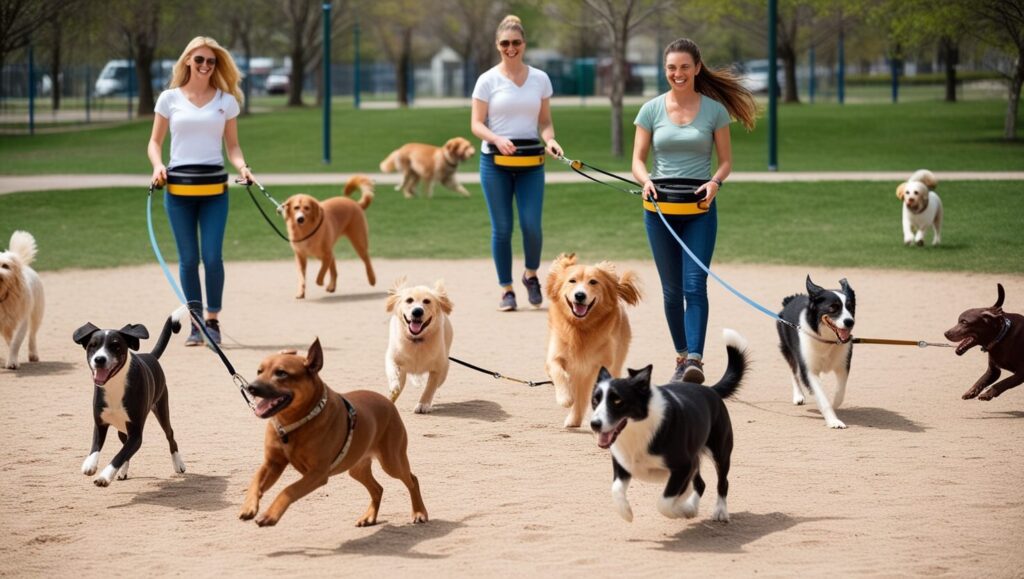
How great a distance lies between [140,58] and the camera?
4738 cm

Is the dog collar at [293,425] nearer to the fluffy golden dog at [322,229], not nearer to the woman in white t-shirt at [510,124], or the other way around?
the woman in white t-shirt at [510,124]

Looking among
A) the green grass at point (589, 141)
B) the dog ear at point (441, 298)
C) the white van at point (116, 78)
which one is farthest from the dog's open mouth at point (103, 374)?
the white van at point (116, 78)

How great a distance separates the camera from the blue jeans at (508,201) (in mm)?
12641

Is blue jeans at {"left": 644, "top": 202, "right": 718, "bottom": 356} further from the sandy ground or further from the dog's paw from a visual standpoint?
the dog's paw

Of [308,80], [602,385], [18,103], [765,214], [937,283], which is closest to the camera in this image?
[602,385]

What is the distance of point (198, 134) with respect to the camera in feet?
35.6

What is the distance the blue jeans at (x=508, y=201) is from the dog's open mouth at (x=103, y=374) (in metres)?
5.85

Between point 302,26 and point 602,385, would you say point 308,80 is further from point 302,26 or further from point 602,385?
point 602,385

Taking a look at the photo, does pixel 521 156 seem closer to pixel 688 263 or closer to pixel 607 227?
pixel 688 263

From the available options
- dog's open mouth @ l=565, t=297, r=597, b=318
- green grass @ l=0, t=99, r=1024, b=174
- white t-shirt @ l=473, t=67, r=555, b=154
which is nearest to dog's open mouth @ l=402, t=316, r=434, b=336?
dog's open mouth @ l=565, t=297, r=597, b=318

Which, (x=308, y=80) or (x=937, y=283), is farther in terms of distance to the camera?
(x=308, y=80)

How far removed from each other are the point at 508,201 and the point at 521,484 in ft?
19.5

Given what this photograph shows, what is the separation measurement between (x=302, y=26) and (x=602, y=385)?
5031 centimetres

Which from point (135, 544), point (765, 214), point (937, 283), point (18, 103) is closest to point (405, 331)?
point (135, 544)
